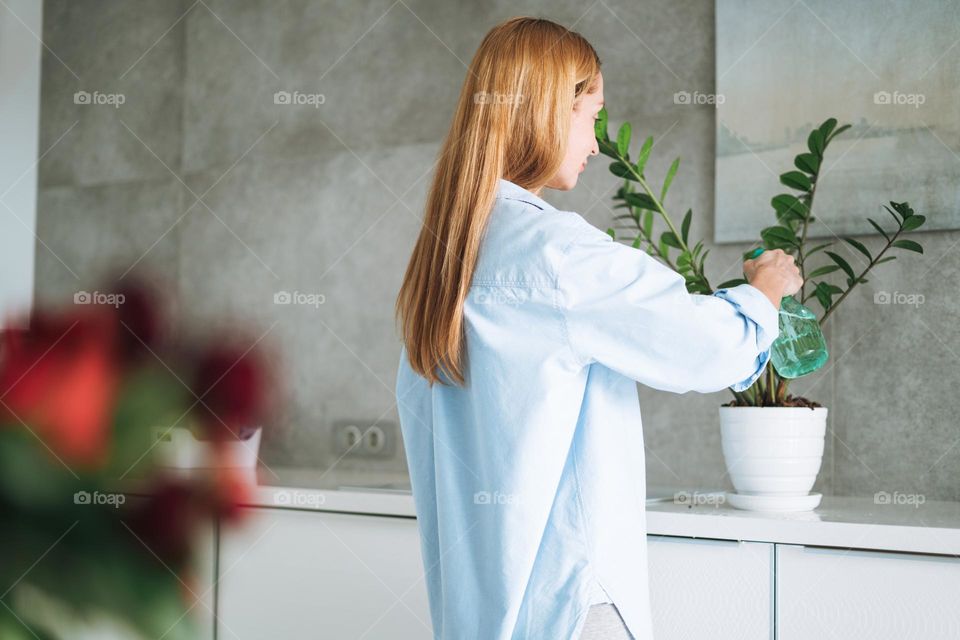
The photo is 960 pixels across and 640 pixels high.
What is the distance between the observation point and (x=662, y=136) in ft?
6.03

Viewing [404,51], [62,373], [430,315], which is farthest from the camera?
[404,51]

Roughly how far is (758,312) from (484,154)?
31 centimetres

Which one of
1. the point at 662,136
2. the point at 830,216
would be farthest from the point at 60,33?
the point at 830,216

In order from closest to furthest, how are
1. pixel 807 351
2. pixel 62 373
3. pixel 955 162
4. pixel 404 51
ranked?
pixel 62 373 → pixel 807 351 → pixel 955 162 → pixel 404 51

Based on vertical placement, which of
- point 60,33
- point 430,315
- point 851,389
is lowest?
point 851,389

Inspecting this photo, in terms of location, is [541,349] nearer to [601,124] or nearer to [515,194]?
[515,194]

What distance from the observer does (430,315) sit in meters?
0.94

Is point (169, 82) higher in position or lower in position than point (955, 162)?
higher

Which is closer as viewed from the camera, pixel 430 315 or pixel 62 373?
pixel 62 373

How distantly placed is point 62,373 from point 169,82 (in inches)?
97.1

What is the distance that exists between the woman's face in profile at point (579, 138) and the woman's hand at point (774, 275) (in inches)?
8.2

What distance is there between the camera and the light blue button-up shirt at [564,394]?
2.81 feet

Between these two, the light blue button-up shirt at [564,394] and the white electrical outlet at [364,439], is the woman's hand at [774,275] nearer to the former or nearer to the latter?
the light blue button-up shirt at [564,394]

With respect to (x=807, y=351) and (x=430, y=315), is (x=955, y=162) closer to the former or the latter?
(x=807, y=351)
